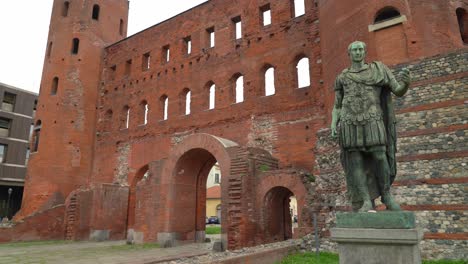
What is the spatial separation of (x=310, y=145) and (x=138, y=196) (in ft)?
28.4

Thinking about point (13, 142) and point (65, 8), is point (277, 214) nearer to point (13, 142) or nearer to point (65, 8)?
point (65, 8)

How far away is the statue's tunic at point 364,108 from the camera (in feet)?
14.5

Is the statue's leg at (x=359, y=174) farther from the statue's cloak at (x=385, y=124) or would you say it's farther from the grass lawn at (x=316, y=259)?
the grass lawn at (x=316, y=259)

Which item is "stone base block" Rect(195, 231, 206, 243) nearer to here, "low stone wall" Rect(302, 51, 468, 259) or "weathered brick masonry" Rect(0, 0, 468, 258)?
"weathered brick masonry" Rect(0, 0, 468, 258)

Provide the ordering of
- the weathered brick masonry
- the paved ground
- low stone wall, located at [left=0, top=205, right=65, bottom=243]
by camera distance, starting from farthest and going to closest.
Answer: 1. low stone wall, located at [left=0, top=205, right=65, bottom=243]
2. the paved ground
3. the weathered brick masonry

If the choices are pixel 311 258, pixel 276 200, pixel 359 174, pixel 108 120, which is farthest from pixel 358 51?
pixel 108 120

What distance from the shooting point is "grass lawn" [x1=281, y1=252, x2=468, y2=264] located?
8.34m

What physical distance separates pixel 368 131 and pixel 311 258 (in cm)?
591

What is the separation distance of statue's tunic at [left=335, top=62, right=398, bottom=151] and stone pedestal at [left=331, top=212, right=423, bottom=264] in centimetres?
88

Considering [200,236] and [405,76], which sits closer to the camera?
[405,76]

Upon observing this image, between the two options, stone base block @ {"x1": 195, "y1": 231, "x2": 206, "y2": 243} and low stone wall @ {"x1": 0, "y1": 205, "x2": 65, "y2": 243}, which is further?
low stone wall @ {"x1": 0, "y1": 205, "x2": 65, "y2": 243}

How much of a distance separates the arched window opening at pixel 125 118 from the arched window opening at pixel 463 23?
1860 cm

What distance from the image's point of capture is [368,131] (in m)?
4.41

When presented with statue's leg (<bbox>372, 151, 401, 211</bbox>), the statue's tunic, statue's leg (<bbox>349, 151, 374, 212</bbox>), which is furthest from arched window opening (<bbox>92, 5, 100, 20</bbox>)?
statue's leg (<bbox>372, 151, 401, 211</bbox>)
